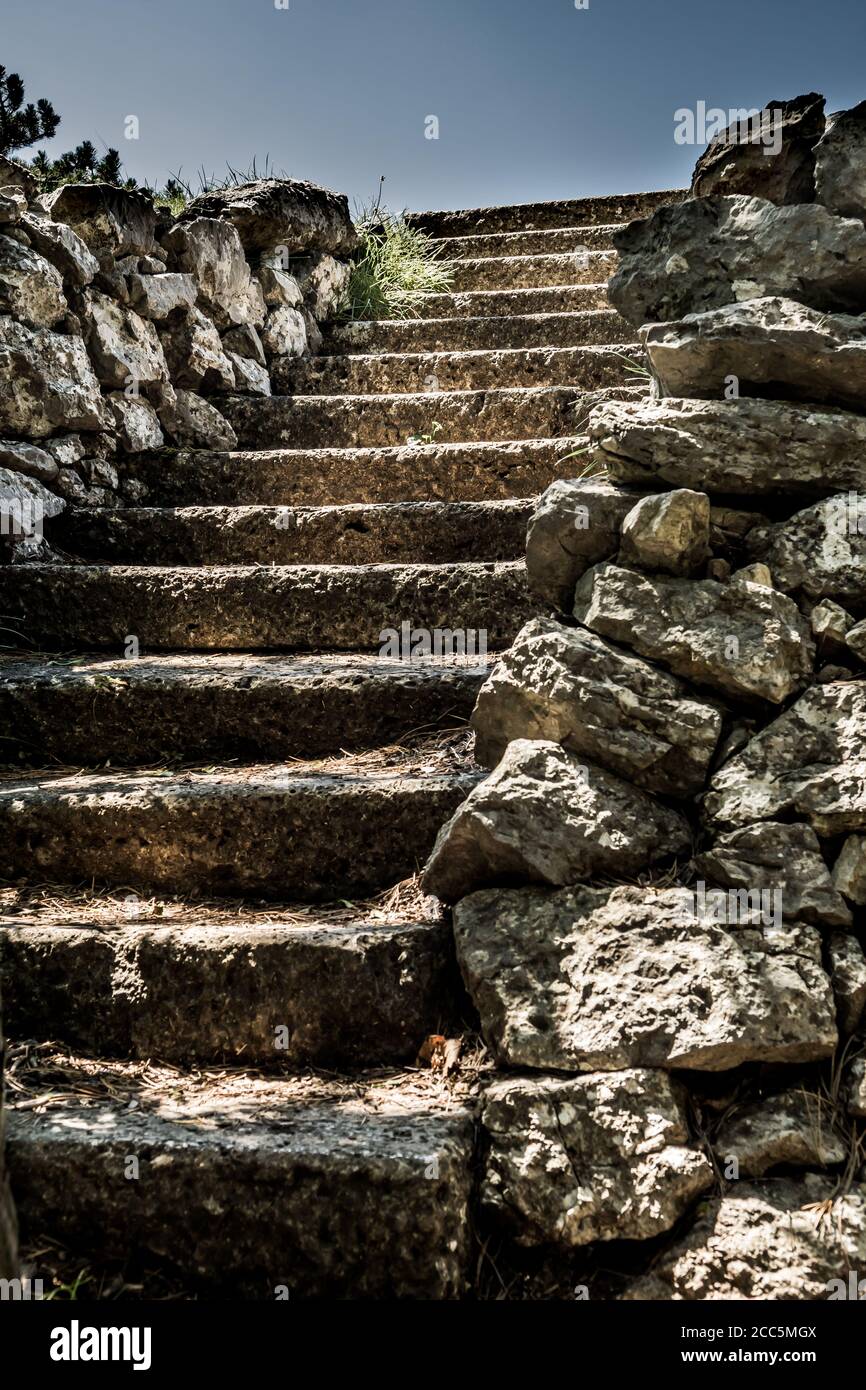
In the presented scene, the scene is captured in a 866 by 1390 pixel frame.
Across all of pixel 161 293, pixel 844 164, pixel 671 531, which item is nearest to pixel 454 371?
pixel 161 293

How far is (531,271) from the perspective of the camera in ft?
17.3

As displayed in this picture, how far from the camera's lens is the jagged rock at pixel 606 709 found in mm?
2021

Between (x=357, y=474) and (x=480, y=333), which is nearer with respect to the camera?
(x=357, y=474)

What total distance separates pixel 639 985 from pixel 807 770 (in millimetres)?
536

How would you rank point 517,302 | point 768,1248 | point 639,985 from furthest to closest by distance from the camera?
1. point 517,302
2. point 639,985
3. point 768,1248

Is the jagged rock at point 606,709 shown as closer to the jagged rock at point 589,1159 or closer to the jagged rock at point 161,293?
the jagged rock at point 589,1159

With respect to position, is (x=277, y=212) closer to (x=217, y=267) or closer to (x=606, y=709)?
(x=217, y=267)

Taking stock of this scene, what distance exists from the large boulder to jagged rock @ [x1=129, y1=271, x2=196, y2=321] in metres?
1.98

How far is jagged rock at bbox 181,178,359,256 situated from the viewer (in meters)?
4.38

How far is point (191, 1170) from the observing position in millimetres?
1672

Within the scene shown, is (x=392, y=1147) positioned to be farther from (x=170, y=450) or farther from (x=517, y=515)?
(x=170, y=450)

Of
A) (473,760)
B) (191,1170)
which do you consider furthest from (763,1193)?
(473,760)

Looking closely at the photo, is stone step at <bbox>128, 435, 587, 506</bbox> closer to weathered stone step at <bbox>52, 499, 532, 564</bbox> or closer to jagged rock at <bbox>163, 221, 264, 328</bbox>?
weathered stone step at <bbox>52, 499, 532, 564</bbox>

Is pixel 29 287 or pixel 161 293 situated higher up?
pixel 161 293
